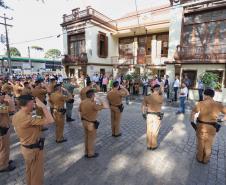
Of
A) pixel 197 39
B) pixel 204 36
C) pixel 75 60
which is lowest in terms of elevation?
pixel 75 60

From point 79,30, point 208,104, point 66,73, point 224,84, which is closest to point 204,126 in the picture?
point 208,104

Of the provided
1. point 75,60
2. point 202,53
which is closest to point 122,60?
point 75,60

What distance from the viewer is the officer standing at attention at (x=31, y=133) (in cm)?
262

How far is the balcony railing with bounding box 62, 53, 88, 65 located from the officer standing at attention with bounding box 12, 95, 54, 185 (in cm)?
1667

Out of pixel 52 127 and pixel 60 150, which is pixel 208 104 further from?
pixel 52 127

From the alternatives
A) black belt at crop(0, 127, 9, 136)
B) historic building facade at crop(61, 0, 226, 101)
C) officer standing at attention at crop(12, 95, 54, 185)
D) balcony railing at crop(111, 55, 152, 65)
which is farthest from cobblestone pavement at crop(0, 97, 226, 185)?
balcony railing at crop(111, 55, 152, 65)

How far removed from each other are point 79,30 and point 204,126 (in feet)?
61.0

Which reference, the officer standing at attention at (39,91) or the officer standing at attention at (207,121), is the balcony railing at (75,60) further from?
the officer standing at attention at (207,121)

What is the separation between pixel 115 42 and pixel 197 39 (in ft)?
35.6

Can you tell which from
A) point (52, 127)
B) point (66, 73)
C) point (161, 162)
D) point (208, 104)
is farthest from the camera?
point (66, 73)

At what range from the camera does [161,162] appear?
4.05 meters

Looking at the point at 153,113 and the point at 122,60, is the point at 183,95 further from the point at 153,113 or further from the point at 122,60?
the point at 122,60

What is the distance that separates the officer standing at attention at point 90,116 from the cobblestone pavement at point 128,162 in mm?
287

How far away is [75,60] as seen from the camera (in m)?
19.9
